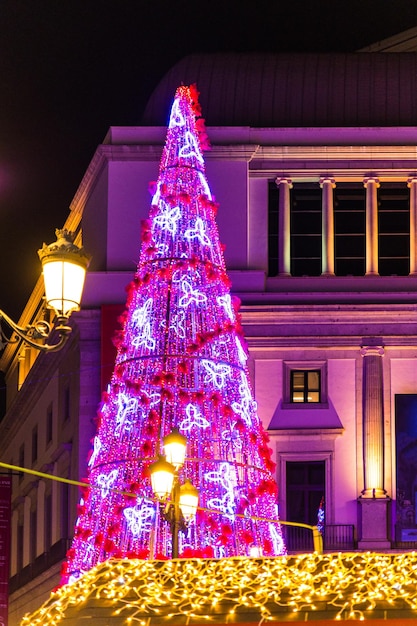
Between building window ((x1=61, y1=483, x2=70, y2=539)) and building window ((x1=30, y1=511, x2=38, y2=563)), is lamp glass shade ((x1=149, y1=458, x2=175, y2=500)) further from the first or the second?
building window ((x1=30, y1=511, x2=38, y2=563))

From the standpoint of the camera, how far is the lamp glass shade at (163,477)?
26.6m

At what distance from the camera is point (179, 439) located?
27.8m

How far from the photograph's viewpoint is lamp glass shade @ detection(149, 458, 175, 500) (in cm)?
2664

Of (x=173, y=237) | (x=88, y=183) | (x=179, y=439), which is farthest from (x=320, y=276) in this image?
(x=179, y=439)

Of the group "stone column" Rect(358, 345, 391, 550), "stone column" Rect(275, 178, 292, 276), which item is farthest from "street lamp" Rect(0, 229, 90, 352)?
"stone column" Rect(275, 178, 292, 276)

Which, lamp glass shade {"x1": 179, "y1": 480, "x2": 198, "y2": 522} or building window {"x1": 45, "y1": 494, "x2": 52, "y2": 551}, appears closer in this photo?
lamp glass shade {"x1": 179, "y1": 480, "x2": 198, "y2": 522}

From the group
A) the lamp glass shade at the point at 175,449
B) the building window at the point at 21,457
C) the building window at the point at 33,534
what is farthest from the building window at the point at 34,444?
the lamp glass shade at the point at 175,449

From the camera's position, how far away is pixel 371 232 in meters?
54.6

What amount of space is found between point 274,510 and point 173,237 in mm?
5831

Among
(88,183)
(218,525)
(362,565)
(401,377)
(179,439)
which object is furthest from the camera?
(88,183)

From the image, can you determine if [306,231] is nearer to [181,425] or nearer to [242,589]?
[181,425]

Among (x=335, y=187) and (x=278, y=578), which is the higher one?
(x=335, y=187)

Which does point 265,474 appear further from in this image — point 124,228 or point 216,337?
point 124,228

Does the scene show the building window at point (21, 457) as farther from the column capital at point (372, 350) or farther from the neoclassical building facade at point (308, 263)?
the column capital at point (372, 350)
